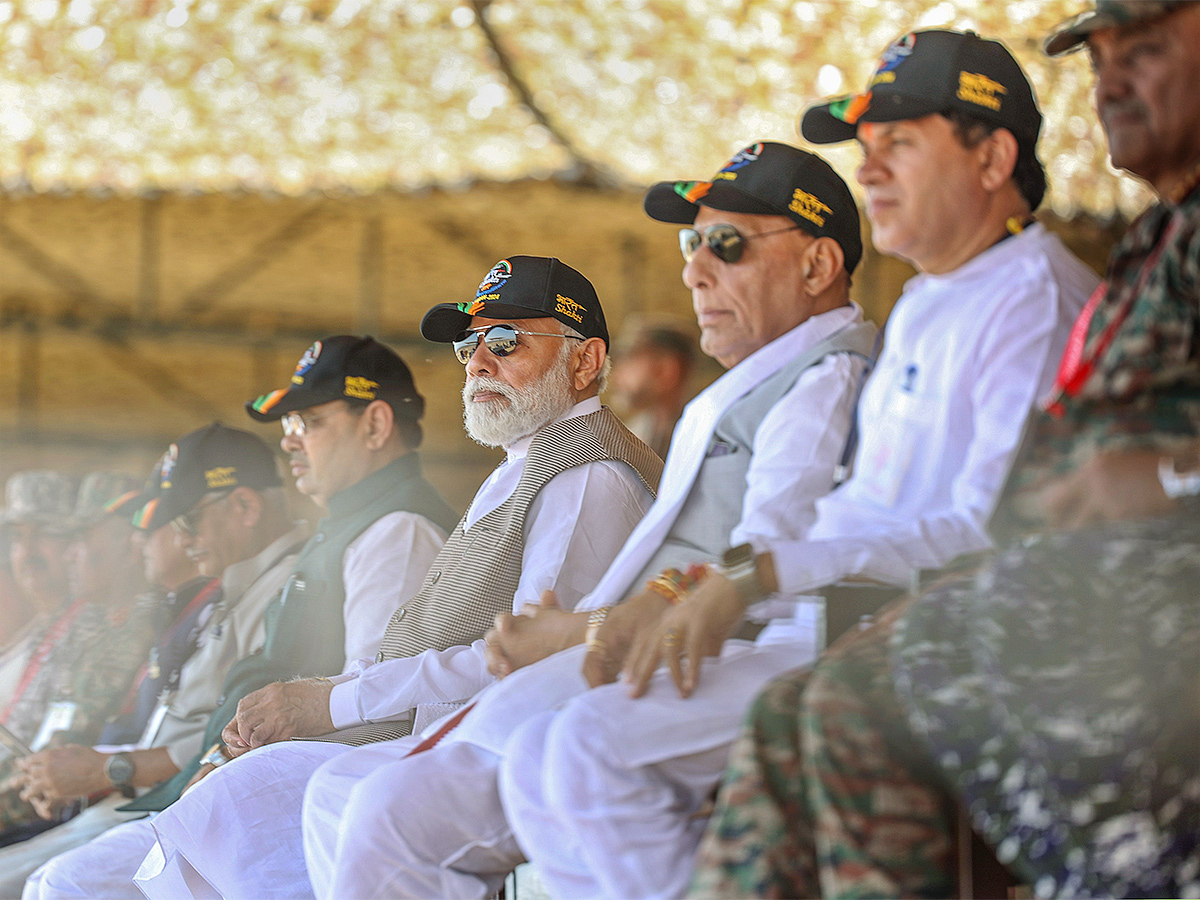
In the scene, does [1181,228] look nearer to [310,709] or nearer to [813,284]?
[813,284]

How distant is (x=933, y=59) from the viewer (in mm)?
2049

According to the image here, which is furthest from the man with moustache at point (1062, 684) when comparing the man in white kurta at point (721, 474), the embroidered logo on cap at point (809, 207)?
the embroidered logo on cap at point (809, 207)

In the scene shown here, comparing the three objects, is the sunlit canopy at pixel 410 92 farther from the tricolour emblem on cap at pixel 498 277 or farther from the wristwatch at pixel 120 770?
the wristwatch at pixel 120 770

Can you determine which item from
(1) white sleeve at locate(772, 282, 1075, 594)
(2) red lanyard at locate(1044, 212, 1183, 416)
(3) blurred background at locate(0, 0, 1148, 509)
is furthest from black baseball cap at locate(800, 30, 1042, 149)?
(3) blurred background at locate(0, 0, 1148, 509)

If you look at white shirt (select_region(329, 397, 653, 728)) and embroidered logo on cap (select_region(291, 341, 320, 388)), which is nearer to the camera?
white shirt (select_region(329, 397, 653, 728))

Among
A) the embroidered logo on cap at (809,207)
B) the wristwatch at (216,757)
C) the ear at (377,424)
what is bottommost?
the wristwatch at (216,757)

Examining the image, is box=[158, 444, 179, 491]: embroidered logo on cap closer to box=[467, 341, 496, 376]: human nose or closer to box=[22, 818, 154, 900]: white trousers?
box=[22, 818, 154, 900]: white trousers

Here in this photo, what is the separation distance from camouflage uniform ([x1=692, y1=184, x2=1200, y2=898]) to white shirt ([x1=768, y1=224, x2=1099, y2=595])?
16 cm

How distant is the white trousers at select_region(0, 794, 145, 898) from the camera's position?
3.89 m

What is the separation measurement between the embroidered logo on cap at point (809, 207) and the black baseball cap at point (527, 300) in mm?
682

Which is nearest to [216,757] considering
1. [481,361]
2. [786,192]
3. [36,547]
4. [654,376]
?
[481,361]

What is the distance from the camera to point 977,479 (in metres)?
1.80

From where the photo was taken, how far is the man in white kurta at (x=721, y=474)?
2098mm

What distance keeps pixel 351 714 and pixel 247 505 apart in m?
1.66
